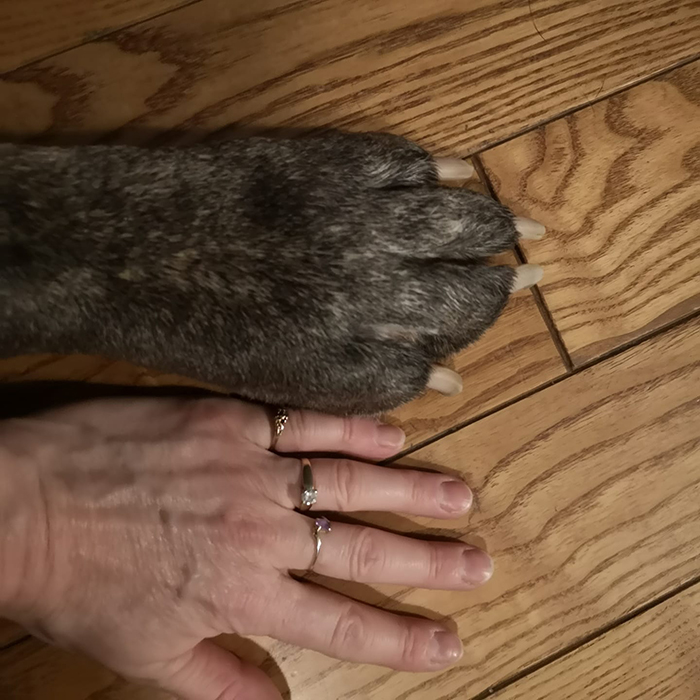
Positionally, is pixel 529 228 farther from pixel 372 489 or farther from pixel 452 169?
pixel 372 489

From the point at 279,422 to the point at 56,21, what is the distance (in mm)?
633

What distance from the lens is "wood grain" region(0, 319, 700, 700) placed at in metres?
0.94

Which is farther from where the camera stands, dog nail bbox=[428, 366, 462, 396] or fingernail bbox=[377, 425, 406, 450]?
fingernail bbox=[377, 425, 406, 450]

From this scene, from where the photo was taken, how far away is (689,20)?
97cm

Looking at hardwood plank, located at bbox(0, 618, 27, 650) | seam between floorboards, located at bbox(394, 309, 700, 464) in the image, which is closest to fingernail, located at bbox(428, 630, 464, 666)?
seam between floorboards, located at bbox(394, 309, 700, 464)

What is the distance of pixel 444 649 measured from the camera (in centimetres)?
91

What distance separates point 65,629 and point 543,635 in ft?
2.05

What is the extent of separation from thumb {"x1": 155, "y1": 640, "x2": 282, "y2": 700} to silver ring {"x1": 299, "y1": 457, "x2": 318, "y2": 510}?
8.8 inches

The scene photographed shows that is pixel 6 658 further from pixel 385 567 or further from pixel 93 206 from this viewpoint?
pixel 93 206

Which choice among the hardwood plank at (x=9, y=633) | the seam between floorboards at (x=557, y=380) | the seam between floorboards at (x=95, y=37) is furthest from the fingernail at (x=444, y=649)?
the seam between floorboards at (x=95, y=37)

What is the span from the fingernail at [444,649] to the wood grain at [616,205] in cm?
42

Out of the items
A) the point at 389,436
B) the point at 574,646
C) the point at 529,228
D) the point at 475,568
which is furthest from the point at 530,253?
the point at 574,646

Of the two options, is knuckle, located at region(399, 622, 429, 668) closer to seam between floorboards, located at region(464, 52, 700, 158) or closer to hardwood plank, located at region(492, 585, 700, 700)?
hardwood plank, located at region(492, 585, 700, 700)

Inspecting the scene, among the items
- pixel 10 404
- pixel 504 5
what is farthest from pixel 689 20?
pixel 10 404
